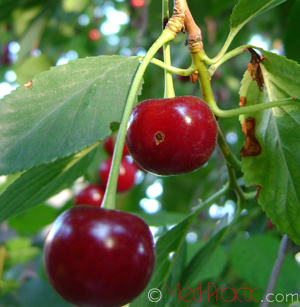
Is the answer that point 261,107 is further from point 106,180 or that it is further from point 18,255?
point 18,255

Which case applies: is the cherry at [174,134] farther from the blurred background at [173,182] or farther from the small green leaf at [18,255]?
the small green leaf at [18,255]

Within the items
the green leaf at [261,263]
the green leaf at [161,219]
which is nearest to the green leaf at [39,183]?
the green leaf at [161,219]

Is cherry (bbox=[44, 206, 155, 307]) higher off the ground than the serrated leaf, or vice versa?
the serrated leaf

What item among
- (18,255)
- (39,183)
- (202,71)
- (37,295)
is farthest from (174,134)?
(18,255)

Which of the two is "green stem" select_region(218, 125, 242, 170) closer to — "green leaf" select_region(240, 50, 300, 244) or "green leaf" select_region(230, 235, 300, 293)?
"green leaf" select_region(240, 50, 300, 244)

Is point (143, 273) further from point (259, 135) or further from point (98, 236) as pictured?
point (259, 135)

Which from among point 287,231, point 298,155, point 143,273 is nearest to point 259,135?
point 298,155

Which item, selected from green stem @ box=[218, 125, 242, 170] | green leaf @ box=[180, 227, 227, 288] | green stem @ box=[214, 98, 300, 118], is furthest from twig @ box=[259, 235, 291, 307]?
green stem @ box=[214, 98, 300, 118]
